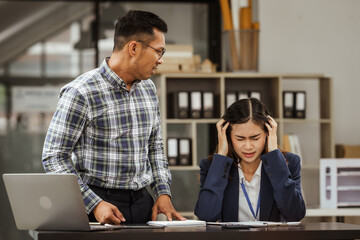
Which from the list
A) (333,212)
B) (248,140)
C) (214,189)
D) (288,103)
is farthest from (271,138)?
(288,103)

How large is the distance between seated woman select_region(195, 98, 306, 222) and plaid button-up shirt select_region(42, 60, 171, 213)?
247 millimetres

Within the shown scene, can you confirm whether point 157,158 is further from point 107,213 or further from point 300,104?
point 300,104

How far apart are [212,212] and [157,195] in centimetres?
27

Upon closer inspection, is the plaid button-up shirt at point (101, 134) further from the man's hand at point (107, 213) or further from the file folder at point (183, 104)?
the file folder at point (183, 104)

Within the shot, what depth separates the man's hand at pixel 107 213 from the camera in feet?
8.09

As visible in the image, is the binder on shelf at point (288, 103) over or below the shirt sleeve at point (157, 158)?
over

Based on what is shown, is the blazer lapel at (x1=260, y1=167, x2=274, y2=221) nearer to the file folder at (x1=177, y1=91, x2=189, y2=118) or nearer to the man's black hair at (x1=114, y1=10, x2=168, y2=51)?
the man's black hair at (x1=114, y1=10, x2=168, y2=51)

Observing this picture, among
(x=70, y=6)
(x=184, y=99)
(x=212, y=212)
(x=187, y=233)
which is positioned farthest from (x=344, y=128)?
(x=187, y=233)

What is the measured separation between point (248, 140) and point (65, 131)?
76 cm

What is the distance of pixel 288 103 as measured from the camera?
16.8 feet

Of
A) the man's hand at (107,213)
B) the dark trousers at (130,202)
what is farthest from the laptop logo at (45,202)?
the dark trousers at (130,202)

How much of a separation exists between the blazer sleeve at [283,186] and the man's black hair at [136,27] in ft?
2.31

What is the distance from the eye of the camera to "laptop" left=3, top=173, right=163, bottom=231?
2.16 m

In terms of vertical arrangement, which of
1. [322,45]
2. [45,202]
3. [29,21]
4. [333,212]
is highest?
[29,21]
